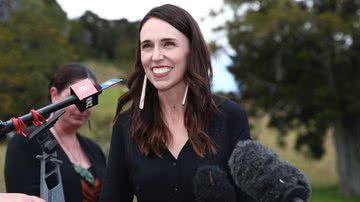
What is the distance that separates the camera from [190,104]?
3.27 meters

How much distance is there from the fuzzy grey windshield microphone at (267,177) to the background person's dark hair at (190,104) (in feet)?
3.08

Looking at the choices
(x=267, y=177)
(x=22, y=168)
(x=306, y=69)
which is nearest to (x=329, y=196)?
(x=306, y=69)

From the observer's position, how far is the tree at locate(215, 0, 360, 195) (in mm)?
23125

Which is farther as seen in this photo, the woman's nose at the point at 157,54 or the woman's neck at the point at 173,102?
the woman's neck at the point at 173,102

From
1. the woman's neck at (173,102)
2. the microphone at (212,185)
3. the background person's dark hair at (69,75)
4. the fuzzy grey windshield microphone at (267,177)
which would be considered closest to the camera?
the fuzzy grey windshield microphone at (267,177)

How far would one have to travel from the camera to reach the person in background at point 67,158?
3.81 meters

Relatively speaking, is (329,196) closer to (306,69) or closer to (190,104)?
(306,69)

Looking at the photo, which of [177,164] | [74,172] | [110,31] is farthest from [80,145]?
[110,31]

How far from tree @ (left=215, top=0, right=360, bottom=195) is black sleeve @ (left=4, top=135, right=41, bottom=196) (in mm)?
19133

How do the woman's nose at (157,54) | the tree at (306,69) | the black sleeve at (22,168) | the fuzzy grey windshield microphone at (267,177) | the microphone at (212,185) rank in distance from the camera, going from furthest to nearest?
1. the tree at (306,69)
2. the black sleeve at (22,168)
3. the woman's nose at (157,54)
4. the microphone at (212,185)
5. the fuzzy grey windshield microphone at (267,177)

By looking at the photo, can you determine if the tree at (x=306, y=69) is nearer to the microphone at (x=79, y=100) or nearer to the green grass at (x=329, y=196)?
the green grass at (x=329, y=196)

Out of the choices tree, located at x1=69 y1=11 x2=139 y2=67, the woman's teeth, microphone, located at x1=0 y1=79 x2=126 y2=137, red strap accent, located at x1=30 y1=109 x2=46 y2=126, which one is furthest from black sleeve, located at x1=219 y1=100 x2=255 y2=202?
tree, located at x1=69 y1=11 x2=139 y2=67

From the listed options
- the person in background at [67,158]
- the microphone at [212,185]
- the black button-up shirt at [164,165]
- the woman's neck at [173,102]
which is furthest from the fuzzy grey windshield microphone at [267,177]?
the person in background at [67,158]

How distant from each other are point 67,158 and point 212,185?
1.44 meters
